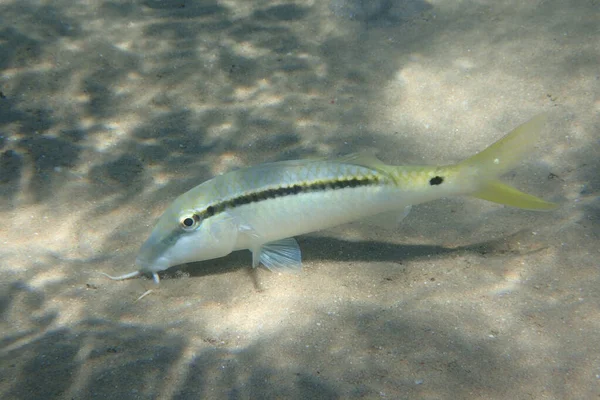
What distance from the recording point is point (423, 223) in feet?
13.8

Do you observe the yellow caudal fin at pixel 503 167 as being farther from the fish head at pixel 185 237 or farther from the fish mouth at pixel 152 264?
the fish mouth at pixel 152 264

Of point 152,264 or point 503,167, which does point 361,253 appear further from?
point 152,264

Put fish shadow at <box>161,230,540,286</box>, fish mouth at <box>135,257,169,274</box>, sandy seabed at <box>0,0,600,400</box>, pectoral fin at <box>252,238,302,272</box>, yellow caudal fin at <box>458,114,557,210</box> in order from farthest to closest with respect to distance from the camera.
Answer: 1. fish shadow at <box>161,230,540,286</box>
2. pectoral fin at <box>252,238,302,272</box>
3. fish mouth at <box>135,257,169,274</box>
4. yellow caudal fin at <box>458,114,557,210</box>
5. sandy seabed at <box>0,0,600,400</box>

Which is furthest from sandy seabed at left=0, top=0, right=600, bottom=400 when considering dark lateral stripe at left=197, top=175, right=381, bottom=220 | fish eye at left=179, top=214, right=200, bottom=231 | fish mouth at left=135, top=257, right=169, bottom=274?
dark lateral stripe at left=197, top=175, right=381, bottom=220

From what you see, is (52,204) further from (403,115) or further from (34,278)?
(403,115)

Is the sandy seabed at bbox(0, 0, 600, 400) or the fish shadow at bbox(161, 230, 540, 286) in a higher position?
the sandy seabed at bbox(0, 0, 600, 400)

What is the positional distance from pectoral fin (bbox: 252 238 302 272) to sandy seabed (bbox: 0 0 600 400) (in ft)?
0.37

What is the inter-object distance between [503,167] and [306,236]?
5.76 ft

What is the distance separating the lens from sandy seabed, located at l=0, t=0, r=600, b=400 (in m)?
2.70

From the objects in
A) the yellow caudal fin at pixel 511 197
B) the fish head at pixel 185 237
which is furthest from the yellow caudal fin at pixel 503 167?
the fish head at pixel 185 237

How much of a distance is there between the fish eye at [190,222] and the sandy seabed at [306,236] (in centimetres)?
54

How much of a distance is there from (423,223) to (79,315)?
292cm

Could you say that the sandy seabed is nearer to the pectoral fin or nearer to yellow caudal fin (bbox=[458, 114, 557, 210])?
the pectoral fin

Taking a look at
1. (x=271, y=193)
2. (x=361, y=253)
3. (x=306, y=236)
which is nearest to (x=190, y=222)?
(x=271, y=193)
